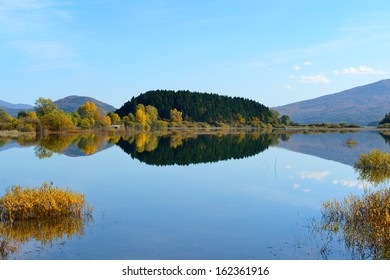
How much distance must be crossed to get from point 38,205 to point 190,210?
5.36 meters

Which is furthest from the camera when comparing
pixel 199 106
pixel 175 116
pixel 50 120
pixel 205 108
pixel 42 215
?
pixel 205 108

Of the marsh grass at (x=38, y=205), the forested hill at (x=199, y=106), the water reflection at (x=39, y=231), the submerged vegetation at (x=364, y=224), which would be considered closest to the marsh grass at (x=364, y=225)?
the submerged vegetation at (x=364, y=224)

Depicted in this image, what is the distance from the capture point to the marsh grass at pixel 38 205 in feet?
44.0

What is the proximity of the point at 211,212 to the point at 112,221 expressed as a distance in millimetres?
3658

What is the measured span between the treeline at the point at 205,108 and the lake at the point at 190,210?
112m

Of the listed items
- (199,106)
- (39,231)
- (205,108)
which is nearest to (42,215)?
(39,231)

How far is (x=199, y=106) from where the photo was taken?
149m

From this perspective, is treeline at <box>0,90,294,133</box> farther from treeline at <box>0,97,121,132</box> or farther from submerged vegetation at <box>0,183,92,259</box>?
submerged vegetation at <box>0,183,92,259</box>

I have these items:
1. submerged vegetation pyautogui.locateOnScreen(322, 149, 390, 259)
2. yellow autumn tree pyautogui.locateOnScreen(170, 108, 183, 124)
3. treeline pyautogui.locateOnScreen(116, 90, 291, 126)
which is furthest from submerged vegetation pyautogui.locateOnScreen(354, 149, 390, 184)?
treeline pyautogui.locateOnScreen(116, 90, 291, 126)

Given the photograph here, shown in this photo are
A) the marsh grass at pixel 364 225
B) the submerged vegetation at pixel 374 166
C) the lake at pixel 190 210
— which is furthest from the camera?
the submerged vegetation at pixel 374 166

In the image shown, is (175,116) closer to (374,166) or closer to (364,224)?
(374,166)

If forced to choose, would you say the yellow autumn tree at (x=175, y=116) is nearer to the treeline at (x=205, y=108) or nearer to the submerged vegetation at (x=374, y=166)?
the treeline at (x=205, y=108)
